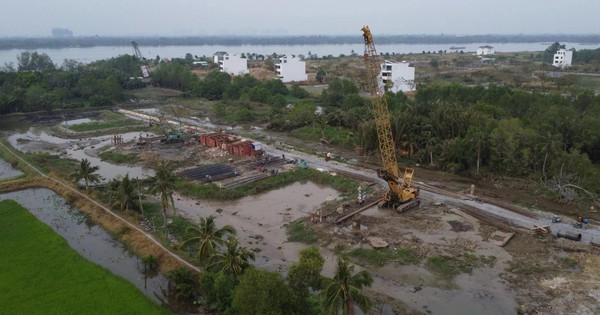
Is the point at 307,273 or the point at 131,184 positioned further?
the point at 131,184

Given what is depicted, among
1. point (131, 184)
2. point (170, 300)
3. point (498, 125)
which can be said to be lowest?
point (170, 300)

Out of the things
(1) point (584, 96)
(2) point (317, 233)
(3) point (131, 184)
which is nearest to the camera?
(2) point (317, 233)

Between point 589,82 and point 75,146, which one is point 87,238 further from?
point 589,82

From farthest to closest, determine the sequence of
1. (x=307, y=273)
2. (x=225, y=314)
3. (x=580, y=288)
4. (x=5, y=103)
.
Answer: (x=5, y=103)
(x=580, y=288)
(x=225, y=314)
(x=307, y=273)

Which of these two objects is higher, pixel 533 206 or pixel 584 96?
pixel 584 96

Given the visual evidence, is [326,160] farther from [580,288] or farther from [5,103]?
[5,103]

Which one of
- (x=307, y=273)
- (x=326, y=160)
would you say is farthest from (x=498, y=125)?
(x=307, y=273)

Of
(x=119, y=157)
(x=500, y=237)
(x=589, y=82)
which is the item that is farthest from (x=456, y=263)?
(x=589, y=82)
